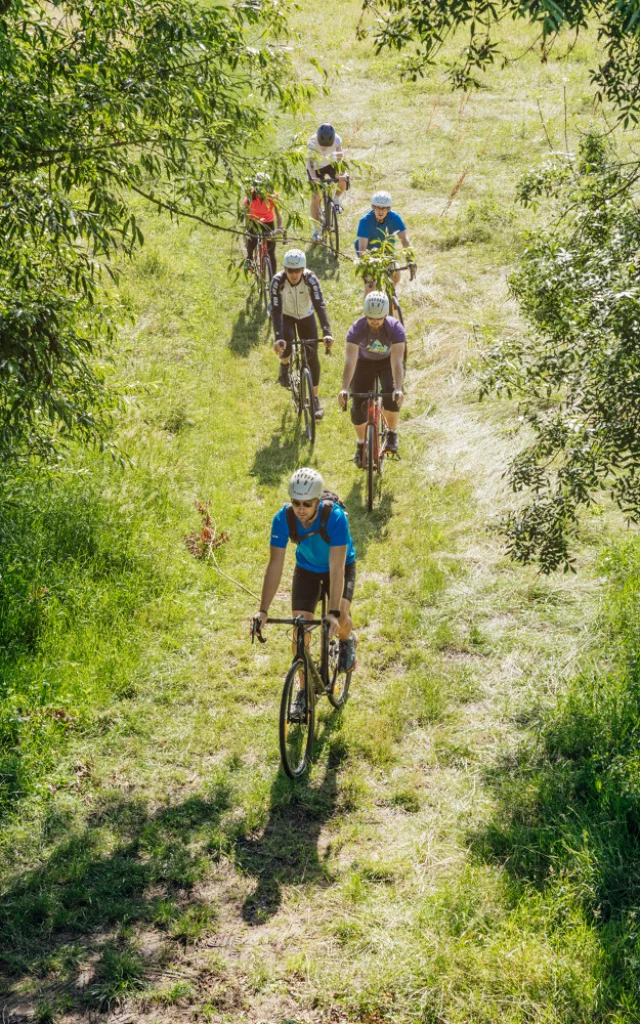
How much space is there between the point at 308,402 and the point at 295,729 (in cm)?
605

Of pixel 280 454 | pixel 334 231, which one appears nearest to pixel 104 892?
pixel 280 454

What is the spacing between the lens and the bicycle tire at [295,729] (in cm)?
702

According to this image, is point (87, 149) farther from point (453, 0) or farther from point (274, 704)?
point (274, 704)

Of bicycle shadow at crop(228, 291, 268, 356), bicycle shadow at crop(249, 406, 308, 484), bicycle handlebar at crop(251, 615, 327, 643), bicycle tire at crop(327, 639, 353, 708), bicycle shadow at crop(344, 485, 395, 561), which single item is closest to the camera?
bicycle handlebar at crop(251, 615, 327, 643)

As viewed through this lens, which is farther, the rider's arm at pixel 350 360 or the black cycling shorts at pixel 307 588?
the rider's arm at pixel 350 360

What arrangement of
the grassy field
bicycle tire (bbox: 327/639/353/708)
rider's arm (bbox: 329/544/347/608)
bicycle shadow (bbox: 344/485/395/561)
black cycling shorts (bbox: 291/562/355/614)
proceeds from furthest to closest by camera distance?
bicycle shadow (bbox: 344/485/395/561) < bicycle tire (bbox: 327/639/353/708) < black cycling shorts (bbox: 291/562/355/614) < rider's arm (bbox: 329/544/347/608) < the grassy field

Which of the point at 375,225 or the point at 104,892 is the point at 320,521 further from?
the point at 375,225

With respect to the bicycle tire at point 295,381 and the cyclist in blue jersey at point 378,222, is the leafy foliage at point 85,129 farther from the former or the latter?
the cyclist in blue jersey at point 378,222

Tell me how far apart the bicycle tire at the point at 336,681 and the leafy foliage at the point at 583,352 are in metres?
1.86

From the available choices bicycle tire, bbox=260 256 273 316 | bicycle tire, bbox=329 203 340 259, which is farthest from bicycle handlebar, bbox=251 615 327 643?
bicycle tire, bbox=329 203 340 259

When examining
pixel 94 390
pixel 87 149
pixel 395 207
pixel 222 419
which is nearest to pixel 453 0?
pixel 87 149

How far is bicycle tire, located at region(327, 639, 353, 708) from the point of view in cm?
807

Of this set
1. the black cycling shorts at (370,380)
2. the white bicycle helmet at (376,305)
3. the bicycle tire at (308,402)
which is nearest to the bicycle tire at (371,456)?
the black cycling shorts at (370,380)

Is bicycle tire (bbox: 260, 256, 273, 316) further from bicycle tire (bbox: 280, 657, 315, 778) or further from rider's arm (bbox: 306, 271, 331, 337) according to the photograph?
bicycle tire (bbox: 280, 657, 315, 778)
